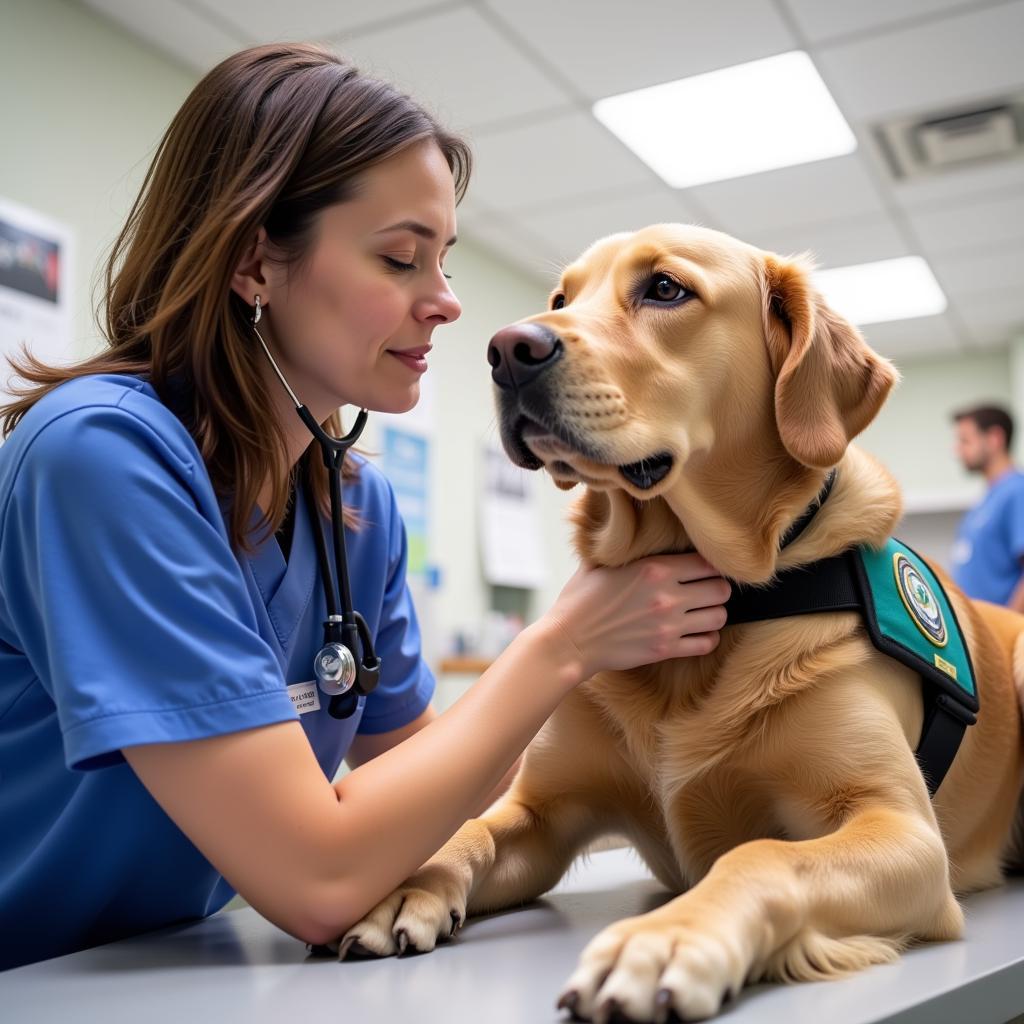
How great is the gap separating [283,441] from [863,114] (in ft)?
10.8

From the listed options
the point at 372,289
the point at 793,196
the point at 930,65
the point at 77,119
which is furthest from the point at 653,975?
the point at 793,196

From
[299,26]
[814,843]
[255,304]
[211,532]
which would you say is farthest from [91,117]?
[814,843]

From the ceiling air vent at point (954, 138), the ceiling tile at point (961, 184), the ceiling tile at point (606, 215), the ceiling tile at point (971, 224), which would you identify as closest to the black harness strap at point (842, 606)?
the ceiling air vent at point (954, 138)

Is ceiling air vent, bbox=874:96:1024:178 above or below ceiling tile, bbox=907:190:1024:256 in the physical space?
above

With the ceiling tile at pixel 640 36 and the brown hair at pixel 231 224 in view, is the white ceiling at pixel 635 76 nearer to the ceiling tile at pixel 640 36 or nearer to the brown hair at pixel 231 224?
the ceiling tile at pixel 640 36

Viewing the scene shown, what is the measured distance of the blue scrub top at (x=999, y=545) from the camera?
460 cm

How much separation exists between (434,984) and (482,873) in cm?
28

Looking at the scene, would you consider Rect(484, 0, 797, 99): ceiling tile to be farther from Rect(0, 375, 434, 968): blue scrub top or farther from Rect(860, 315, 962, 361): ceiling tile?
Rect(860, 315, 962, 361): ceiling tile

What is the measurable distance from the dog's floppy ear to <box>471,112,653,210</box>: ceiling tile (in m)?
2.84

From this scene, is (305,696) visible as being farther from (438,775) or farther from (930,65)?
(930,65)

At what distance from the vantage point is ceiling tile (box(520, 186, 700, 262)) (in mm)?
4634

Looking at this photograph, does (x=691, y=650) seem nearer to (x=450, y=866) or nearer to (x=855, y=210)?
(x=450, y=866)

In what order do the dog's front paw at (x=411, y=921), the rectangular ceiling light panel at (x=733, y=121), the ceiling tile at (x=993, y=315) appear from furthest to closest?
the ceiling tile at (x=993, y=315) < the rectangular ceiling light panel at (x=733, y=121) < the dog's front paw at (x=411, y=921)

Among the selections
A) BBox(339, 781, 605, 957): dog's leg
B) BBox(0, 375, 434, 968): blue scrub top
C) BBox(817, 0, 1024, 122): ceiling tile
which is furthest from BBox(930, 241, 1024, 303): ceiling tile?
BBox(0, 375, 434, 968): blue scrub top
